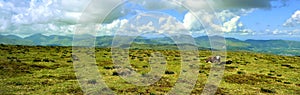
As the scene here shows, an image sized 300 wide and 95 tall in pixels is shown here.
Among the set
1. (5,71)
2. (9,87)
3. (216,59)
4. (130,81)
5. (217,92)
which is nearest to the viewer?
(9,87)

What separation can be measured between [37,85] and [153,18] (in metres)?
10.8

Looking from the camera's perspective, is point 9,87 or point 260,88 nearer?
point 9,87

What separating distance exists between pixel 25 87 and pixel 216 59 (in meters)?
37.9

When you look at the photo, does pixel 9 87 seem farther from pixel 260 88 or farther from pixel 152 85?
pixel 260 88

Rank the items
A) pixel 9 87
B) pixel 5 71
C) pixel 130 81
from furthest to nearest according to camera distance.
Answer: pixel 5 71
pixel 130 81
pixel 9 87

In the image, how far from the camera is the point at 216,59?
57750 mm

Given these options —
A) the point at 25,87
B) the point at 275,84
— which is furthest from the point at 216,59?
the point at 25,87

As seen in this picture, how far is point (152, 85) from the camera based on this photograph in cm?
3038

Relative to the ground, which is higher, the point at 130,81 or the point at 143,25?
the point at 143,25

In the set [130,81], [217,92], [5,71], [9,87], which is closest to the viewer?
[9,87]

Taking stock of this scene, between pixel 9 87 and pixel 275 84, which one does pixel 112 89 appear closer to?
pixel 9 87

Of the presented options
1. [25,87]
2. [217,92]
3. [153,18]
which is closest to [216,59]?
[217,92]

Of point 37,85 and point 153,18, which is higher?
point 153,18

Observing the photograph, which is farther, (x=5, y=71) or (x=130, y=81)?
(x=5, y=71)
